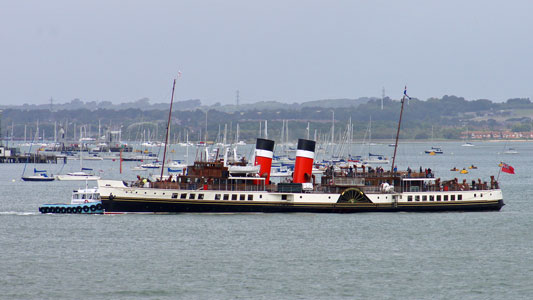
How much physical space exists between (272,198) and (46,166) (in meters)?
108

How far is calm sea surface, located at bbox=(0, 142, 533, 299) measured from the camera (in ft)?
138

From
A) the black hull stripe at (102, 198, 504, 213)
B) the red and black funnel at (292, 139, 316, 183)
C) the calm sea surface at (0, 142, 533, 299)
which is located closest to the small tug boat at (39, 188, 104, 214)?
the calm sea surface at (0, 142, 533, 299)

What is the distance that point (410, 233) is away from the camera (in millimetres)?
58594

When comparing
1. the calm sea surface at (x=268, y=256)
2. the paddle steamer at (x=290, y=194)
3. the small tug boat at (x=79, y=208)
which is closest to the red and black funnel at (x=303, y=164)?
the paddle steamer at (x=290, y=194)

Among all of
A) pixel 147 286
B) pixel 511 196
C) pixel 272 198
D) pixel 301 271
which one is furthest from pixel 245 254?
pixel 511 196

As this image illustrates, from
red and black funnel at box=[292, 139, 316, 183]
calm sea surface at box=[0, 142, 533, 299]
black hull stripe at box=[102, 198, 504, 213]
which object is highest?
red and black funnel at box=[292, 139, 316, 183]

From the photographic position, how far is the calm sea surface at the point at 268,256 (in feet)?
138

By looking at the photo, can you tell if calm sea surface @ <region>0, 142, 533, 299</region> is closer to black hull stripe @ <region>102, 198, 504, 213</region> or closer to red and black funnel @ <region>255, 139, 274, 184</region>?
black hull stripe @ <region>102, 198, 504, 213</region>

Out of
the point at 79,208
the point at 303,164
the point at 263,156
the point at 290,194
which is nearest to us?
the point at 290,194

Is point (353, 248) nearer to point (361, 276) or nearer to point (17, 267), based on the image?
point (361, 276)

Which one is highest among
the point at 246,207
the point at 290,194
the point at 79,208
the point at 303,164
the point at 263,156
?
the point at 263,156

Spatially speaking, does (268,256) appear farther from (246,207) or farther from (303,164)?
(303,164)

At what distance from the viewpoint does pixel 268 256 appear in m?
50.1

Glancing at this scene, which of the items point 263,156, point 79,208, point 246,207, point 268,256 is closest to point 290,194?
point 246,207
